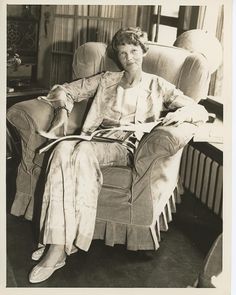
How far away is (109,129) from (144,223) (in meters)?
0.45

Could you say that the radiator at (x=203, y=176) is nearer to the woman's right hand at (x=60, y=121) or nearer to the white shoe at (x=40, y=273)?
the woman's right hand at (x=60, y=121)

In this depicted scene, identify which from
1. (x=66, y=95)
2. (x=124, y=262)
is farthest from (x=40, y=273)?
(x=66, y=95)

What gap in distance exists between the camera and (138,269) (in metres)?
1.69

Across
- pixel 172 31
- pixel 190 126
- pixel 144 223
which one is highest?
pixel 172 31

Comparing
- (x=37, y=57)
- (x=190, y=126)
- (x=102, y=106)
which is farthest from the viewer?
(x=37, y=57)

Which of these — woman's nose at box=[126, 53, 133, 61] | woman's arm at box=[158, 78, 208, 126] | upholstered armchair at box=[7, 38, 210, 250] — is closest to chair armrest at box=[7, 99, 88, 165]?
upholstered armchair at box=[7, 38, 210, 250]

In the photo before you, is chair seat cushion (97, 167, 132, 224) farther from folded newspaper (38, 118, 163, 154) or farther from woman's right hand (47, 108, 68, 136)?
woman's right hand (47, 108, 68, 136)

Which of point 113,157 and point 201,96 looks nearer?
point 113,157

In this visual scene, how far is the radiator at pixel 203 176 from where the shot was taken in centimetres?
189

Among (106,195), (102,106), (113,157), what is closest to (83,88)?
(102,106)

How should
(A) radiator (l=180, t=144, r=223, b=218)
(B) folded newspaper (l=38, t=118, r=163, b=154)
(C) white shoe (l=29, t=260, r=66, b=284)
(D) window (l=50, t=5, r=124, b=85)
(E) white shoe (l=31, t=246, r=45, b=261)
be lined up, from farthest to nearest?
(D) window (l=50, t=5, r=124, b=85)
(A) radiator (l=180, t=144, r=223, b=218)
(B) folded newspaper (l=38, t=118, r=163, b=154)
(E) white shoe (l=31, t=246, r=45, b=261)
(C) white shoe (l=29, t=260, r=66, b=284)

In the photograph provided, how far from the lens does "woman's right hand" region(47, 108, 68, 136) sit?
183 cm

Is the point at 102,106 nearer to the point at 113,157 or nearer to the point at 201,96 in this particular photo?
the point at 113,157

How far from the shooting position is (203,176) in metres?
2.03
